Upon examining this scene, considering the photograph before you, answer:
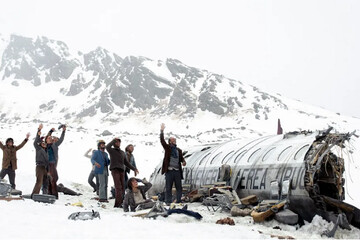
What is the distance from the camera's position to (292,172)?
10180 mm

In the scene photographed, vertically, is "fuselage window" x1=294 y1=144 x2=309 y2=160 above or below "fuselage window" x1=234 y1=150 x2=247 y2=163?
above

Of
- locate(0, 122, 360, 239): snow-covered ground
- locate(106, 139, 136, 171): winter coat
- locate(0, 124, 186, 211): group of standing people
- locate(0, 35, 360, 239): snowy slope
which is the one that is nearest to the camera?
locate(0, 122, 360, 239): snow-covered ground

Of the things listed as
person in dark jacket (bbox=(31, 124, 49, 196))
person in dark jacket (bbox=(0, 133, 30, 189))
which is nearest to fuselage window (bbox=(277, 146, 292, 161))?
person in dark jacket (bbox=(31, 124, 49, 196))

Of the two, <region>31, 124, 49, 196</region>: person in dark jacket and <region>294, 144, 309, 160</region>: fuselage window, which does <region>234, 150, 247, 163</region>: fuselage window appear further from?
<region>31, 124, 49, 196</region>: person in dark jacket

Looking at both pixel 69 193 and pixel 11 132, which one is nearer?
pixel 69 193

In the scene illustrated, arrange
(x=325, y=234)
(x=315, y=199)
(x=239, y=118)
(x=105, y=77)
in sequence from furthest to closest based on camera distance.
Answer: (x=105, y=77) → (x=239, y=118) → (x=315, y=199) → (x=325, y=234)

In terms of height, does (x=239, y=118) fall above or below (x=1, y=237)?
above

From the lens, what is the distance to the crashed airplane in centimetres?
959

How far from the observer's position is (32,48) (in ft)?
495

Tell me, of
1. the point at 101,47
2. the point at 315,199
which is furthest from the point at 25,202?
the point at 101,47

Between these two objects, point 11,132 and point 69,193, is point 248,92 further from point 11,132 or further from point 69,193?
point 69,193

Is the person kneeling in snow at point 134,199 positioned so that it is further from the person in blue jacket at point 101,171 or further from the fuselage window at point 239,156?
the fuselage window at point 239,156

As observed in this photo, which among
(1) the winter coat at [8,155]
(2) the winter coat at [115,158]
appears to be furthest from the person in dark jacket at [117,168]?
(1) the winter coat at [8,155]

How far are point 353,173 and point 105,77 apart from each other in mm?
95470
